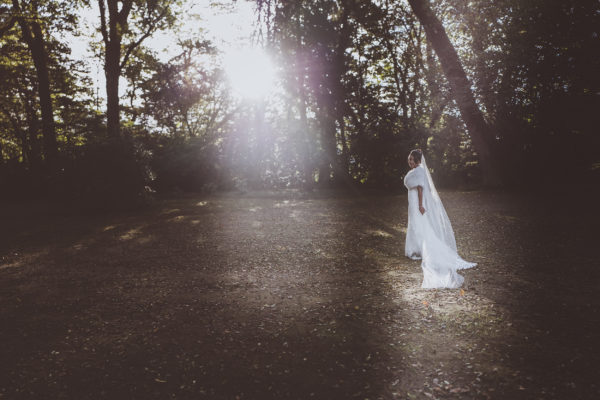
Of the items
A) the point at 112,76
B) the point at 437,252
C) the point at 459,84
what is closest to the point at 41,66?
the point at 112,76

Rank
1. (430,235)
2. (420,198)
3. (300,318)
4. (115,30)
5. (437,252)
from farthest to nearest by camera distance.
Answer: (115,30)
(420,198)
(430,235)
(437,252)
(300,318)

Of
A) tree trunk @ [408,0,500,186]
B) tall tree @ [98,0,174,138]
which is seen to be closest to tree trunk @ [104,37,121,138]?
tall tree @ [98,0,174,138]

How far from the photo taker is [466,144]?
1983cm

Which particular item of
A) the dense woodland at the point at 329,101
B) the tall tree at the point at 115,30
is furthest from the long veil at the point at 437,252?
the tall tree at the point at 115,30

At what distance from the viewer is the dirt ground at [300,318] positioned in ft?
12.3

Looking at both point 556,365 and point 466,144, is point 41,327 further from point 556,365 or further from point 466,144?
point 466,144

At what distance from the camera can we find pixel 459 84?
14859mm

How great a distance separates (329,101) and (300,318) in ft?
62.3

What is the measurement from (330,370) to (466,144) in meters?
18.3

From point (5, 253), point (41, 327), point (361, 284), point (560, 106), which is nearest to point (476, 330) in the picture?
point (361, 284)

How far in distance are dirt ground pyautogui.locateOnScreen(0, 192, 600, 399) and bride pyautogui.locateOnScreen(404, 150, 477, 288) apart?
26cm

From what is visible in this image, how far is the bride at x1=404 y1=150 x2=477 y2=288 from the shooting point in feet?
21.1

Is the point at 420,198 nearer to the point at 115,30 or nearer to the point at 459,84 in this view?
the point at 459,84

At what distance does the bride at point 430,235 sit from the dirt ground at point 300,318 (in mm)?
263
